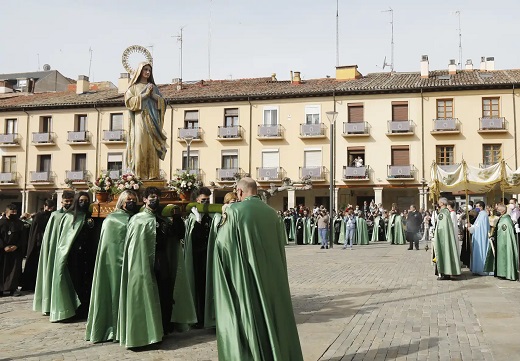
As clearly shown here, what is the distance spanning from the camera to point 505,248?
39.6ft

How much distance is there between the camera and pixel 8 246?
1058 centimetres

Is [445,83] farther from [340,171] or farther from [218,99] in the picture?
[218,99]

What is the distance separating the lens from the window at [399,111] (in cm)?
3660

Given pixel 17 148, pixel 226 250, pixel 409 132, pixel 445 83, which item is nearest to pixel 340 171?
pixel 409 132

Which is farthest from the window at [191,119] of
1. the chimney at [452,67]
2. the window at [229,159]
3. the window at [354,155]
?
the chimney at [452,67]

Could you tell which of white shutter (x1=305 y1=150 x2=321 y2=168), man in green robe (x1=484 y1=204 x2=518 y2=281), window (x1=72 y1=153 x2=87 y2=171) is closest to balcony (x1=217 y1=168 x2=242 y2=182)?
white shutter (x1=305 y1=150 x2=321 y2=168)

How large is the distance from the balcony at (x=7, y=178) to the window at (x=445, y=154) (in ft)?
99.8

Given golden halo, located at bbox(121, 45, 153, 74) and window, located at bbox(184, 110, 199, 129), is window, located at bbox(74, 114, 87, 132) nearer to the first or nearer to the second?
window, located at bbox(184, 110, 199, 129)

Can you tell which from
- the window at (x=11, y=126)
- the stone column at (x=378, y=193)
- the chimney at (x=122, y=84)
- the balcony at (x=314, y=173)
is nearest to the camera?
the stone column at (x=378, y=193)

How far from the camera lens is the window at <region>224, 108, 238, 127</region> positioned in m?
39.6

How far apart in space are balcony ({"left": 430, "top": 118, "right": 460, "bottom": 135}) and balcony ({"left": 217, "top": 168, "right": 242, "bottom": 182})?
517 inches

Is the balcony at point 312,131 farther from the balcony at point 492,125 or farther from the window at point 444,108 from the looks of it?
the balcony at point 492,125

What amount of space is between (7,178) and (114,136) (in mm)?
9051

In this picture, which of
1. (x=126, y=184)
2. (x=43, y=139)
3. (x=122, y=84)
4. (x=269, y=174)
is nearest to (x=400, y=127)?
(x=269, y=174)
